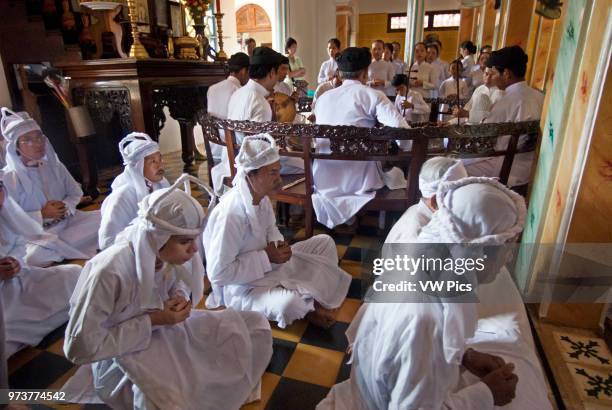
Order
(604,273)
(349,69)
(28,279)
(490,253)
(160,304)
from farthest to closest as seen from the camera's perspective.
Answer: (349,69) < (28,279) < (604,273) < (160,304) < (490,253)

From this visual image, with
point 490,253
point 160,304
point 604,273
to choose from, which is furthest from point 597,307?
point 160,304

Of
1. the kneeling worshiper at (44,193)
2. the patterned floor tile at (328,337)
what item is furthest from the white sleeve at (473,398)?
the kneeling worshiper at (44,193)

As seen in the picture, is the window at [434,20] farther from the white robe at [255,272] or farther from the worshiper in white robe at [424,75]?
the white robe at [255,272]

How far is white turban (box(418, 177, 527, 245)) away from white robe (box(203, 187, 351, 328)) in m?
1.34

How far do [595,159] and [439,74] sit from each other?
654cm

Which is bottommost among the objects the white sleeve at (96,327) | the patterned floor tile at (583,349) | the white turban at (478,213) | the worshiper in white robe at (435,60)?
the patterned floor tile at (583,349)

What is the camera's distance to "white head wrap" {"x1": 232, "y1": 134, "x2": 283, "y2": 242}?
221 cm

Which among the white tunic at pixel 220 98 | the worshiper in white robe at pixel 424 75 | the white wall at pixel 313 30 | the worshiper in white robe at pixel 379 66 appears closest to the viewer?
the white tunic at pixel 220 98

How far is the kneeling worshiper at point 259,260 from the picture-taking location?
7.44 ft

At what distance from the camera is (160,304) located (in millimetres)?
1739

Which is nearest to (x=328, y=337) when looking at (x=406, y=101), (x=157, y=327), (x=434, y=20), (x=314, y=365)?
(x=314, y=365)

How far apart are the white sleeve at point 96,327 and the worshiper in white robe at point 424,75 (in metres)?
7.07

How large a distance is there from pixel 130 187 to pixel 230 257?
989mm

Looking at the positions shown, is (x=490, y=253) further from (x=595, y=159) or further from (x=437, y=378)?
(x=595, y=159)
